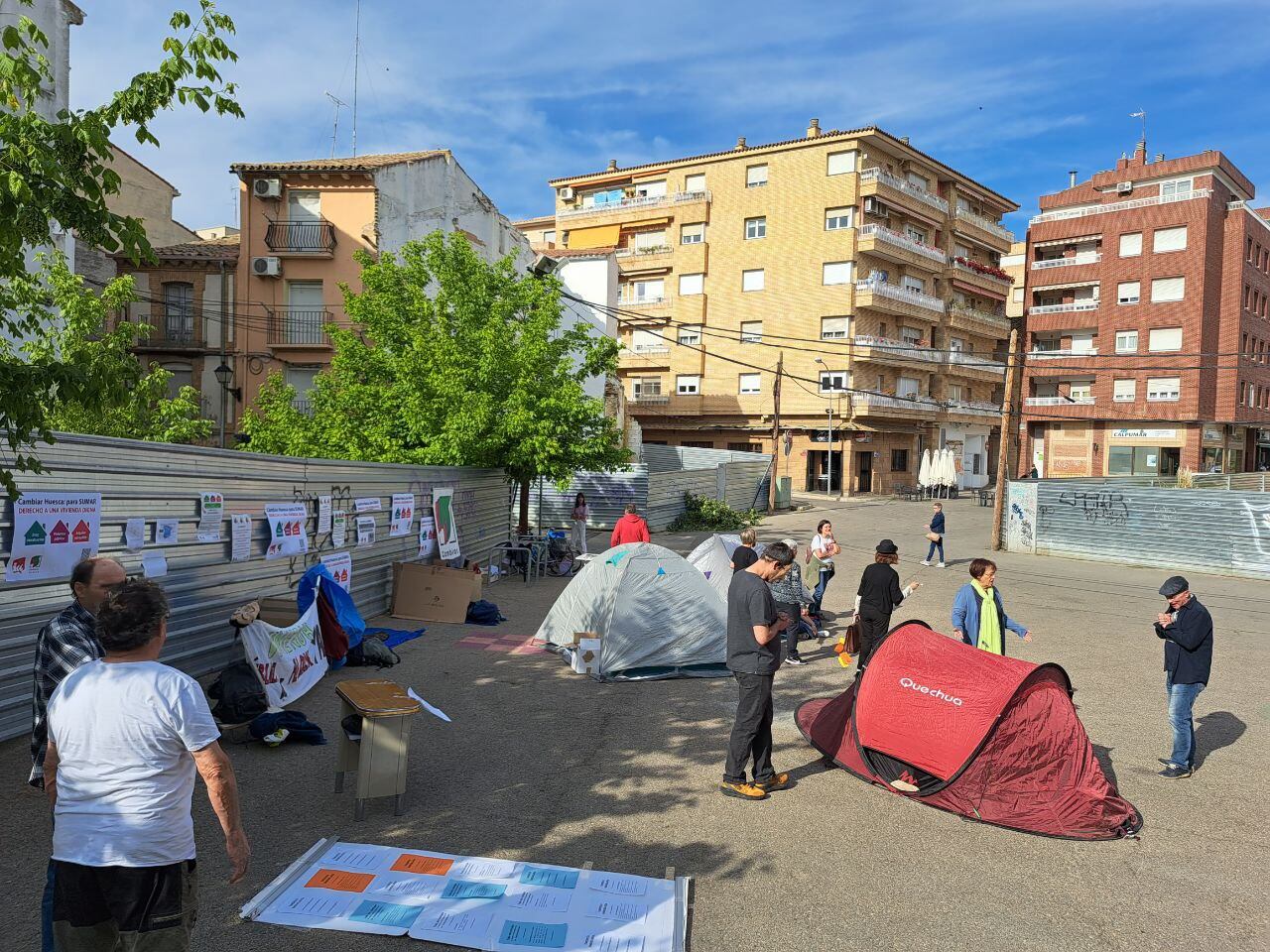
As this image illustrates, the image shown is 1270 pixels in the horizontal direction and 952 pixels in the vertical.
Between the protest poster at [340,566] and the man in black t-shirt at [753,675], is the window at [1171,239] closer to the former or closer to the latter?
the protest poster at [340,566]

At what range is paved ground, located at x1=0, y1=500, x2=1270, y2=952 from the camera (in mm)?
4547

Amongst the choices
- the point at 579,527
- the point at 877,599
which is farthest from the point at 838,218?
the point at 877,599

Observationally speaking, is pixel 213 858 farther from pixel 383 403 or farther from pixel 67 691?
pixel 383 403

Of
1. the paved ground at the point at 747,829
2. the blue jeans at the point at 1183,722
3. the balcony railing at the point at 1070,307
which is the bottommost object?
the paved ground at the point at 747,829

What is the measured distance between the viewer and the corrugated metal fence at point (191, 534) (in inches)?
262

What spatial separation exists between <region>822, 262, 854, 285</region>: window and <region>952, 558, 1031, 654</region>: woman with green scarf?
3903 centimetres

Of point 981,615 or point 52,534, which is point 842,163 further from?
point 52,534

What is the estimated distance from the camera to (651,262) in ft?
164

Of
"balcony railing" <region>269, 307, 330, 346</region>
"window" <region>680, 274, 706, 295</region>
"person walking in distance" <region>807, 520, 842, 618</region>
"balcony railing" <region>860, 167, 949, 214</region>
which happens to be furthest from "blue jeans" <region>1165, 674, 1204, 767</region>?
"window" <region>680, 274, 706, 295</region>

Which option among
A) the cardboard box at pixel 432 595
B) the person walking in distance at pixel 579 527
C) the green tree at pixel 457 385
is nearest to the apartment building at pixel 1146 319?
the person walking in distance at pixel 579 527

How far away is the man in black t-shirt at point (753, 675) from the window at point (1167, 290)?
50.9 meters

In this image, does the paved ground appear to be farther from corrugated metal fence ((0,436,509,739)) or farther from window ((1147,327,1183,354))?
window ((1147,327,1183,354))

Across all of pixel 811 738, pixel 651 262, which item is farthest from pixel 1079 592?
pixel 651 262

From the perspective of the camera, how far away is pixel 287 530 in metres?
10.2
